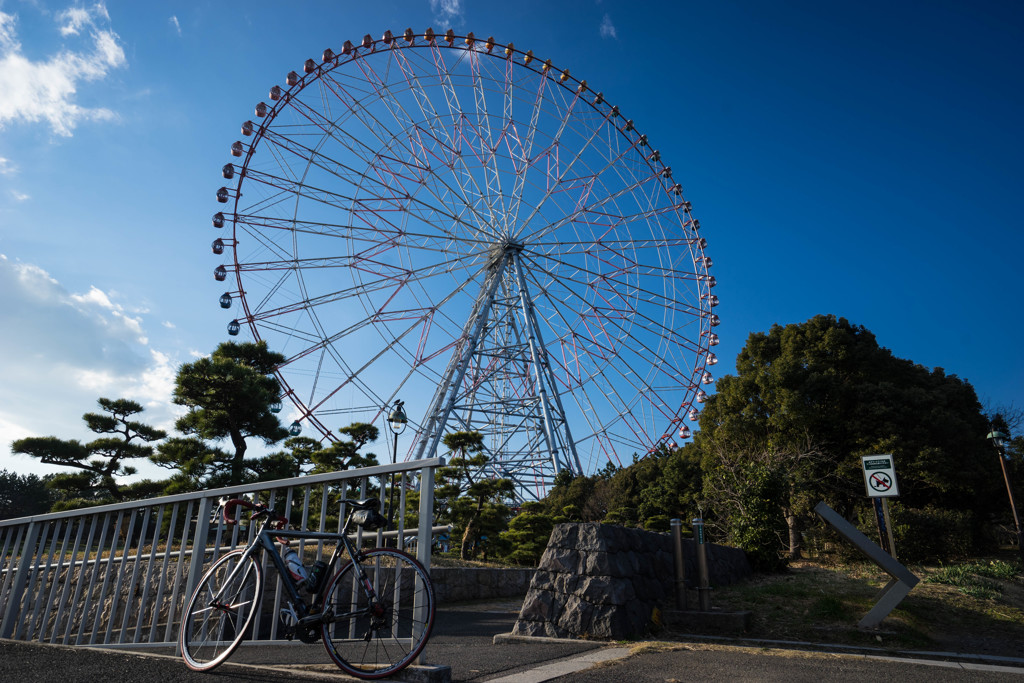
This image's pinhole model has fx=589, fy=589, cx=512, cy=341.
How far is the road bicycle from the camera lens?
2.80 metres

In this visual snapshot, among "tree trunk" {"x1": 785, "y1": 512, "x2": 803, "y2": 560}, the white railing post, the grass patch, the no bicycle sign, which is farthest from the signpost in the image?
the white railing post

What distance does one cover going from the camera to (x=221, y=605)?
10.1ft

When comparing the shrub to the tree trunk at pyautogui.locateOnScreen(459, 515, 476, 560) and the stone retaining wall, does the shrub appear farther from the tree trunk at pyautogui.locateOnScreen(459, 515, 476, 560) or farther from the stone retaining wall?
the stone retaining wall

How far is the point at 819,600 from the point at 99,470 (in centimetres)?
1723

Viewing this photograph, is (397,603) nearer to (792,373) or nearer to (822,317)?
(792,373)

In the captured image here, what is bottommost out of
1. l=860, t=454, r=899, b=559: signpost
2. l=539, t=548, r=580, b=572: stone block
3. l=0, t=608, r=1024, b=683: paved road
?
l=0, t=608, r=1024, b=683: paved road

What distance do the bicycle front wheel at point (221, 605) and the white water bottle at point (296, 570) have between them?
0.15 meters

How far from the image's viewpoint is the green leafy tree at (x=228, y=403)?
14516 millimetres

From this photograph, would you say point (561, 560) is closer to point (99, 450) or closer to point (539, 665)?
point (539, 665)

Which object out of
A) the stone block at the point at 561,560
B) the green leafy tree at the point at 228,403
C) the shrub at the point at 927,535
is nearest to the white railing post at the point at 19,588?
the stone block at the point at 561,560

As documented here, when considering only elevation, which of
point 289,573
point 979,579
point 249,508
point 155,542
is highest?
point 249,508

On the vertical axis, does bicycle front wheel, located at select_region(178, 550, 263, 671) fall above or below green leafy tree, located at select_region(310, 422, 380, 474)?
below

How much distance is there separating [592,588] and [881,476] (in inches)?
196

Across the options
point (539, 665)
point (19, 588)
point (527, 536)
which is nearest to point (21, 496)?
point (527, 536)
